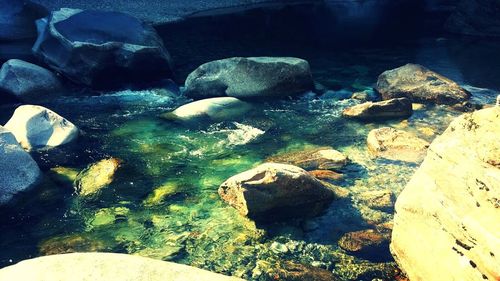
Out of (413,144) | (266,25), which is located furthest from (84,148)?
(266,25)

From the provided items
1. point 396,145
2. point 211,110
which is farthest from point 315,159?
point 211,110

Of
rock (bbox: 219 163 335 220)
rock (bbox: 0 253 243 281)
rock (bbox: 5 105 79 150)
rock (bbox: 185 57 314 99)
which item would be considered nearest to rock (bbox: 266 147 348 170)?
rock (bbox: 219 163 335 220)

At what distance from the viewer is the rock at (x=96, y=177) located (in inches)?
288

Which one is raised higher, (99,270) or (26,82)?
(99,270)

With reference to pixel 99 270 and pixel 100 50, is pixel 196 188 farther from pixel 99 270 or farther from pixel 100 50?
pixel 100 50

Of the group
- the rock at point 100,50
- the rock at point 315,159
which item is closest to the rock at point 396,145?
the rock at point 315,159

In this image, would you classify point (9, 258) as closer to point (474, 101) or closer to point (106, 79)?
point (106, 79)

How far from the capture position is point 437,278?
14.6 ft

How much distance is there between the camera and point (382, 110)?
1009 cm

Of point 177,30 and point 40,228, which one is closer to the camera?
point 40,228

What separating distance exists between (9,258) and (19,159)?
204cm

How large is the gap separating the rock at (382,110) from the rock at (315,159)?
1979 millimetres

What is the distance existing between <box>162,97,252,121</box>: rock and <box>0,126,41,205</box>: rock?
352 cm

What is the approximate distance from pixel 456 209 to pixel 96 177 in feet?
18.2
